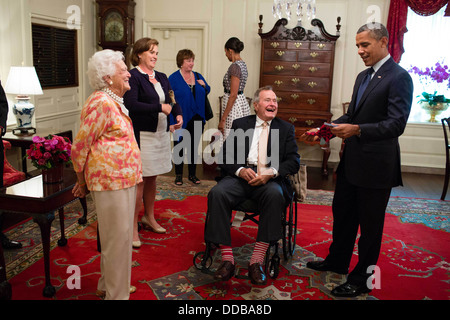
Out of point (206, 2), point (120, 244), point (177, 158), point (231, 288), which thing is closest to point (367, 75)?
point (231, 288)

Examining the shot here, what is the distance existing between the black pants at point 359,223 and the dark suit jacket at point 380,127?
103mm

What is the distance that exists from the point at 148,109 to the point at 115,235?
1.24 meters

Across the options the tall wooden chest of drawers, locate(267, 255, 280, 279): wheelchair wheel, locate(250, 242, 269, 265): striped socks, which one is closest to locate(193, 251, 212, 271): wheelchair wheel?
locate(250, 242, 269, 265): striped socks

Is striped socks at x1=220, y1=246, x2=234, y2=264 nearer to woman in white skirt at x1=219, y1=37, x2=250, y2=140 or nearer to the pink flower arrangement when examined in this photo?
the pink flower arrangement

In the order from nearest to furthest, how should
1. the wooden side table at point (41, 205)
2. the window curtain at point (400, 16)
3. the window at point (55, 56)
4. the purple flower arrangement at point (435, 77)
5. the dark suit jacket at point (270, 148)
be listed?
the wooden side table at point (41, 205)
the dark suit jacket at point (270, 148)
the window at point (55, 56)
the window curtain at point (400, 16)
the purple flower arrangement at point (435, 77)

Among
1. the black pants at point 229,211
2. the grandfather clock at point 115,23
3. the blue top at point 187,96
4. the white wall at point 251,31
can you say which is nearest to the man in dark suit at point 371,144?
the black pants at point 229,211

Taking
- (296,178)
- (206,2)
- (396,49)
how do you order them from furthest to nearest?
(206,2)
(396,49)
(296,178)

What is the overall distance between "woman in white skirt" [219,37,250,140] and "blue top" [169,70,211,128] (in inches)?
11.5

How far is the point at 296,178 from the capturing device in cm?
323

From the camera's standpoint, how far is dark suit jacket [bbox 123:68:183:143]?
322cm

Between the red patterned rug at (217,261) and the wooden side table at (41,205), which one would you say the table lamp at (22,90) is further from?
the wooden side table at (41,205)

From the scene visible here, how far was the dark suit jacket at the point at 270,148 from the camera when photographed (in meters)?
3.13

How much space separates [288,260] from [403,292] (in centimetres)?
83
